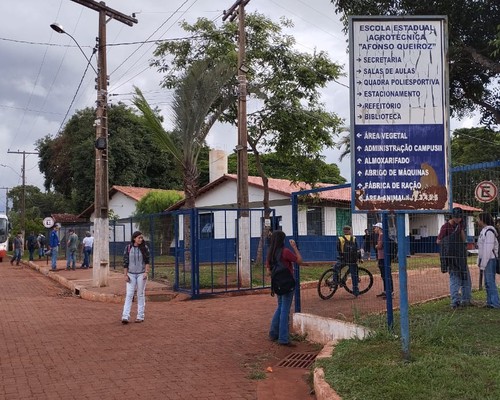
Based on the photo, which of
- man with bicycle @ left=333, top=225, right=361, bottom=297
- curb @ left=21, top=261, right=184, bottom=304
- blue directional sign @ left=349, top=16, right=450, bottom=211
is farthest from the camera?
curb @ left=21, top=261, right=184, bottom=304

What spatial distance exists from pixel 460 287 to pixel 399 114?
3754 mm

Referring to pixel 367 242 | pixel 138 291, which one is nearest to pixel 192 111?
pixel 138 291

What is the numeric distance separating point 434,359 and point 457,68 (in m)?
6.70

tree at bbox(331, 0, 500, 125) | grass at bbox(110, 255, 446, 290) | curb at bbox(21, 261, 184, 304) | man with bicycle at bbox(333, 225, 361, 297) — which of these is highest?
tree at bbox(331, 0, 500, 125)

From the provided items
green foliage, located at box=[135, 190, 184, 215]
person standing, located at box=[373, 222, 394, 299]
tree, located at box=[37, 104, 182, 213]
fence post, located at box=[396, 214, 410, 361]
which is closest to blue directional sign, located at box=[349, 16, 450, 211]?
fence post, located at box=[396, 214, 410, 361]

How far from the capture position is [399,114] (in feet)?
19.3

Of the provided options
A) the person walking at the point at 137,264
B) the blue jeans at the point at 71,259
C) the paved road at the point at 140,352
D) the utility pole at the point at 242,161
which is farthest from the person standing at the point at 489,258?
the blue jeans at the point at 71,259

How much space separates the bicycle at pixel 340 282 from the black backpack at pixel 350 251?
56 cm

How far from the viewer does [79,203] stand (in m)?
42.4

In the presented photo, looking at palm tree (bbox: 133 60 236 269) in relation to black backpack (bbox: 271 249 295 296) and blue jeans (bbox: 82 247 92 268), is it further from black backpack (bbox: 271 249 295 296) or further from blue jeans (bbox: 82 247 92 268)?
black backpack (bbox: 271 249 295 296)

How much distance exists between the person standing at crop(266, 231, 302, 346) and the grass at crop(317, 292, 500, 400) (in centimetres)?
114

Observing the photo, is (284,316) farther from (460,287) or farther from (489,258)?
(489,258)

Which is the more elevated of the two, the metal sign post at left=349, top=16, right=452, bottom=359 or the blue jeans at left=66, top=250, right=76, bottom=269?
the metal sign post at left=349, top=16, right=452, bottom=359

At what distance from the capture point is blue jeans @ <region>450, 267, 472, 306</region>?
7.96 m
